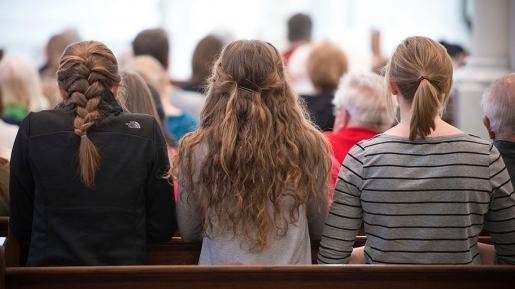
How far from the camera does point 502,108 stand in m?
2.79

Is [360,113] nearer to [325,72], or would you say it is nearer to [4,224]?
[325,72]

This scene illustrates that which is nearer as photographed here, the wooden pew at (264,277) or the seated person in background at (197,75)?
the wooden pew at (264,277)

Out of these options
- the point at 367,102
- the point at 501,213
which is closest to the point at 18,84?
the point at 367,102

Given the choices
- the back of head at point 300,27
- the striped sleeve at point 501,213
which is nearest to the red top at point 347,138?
the striped sleeve at point 501,213

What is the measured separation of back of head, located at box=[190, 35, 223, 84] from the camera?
5367 millimetres

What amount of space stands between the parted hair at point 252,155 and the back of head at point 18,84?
101 inches

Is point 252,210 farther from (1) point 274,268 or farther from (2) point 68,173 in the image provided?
(2) point 68,173

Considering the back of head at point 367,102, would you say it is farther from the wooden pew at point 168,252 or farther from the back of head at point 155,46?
the back of head at point 155,46

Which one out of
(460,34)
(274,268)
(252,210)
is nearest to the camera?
(274,268)

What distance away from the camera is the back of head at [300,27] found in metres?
7.01

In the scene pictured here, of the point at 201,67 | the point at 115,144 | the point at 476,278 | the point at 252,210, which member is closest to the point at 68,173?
the point at 115,144

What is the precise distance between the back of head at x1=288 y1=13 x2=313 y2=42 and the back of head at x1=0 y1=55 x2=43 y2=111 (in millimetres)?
2826

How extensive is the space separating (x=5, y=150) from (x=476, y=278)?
2.19 metres

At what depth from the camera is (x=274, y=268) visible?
7.54ft
